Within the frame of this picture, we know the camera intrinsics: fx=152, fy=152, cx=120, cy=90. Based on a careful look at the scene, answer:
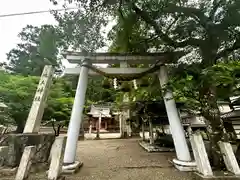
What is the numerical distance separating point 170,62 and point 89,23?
2953mm

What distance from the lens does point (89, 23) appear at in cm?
484

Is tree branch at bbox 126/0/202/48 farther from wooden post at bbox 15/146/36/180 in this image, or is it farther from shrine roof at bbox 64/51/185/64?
wooden post at bbox 15/146/36/180

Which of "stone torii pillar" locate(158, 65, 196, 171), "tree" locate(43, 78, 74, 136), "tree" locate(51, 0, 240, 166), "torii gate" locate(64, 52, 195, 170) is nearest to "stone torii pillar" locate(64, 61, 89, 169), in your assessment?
"torii gate" locate(64, 52, 195, 170)

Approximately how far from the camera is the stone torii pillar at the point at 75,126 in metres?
4.12

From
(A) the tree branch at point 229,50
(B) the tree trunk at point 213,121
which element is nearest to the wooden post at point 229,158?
(B) the tree trunk at point 213,121

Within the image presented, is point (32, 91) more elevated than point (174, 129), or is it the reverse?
point (32, 91)

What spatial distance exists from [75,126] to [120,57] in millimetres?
2800

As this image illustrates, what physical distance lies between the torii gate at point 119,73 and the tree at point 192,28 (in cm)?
48

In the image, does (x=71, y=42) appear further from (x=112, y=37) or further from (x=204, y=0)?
(x=204, y=0)

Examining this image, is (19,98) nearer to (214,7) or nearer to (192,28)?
(192,28)

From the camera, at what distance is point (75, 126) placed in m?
4.48

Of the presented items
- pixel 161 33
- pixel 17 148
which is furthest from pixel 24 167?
pixel 161 33

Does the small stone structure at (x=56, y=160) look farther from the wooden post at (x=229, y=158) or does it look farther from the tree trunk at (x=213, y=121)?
the wooden post at (x=229, y=158)

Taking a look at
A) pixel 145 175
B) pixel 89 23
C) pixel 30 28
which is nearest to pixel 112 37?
pixel 89 23
